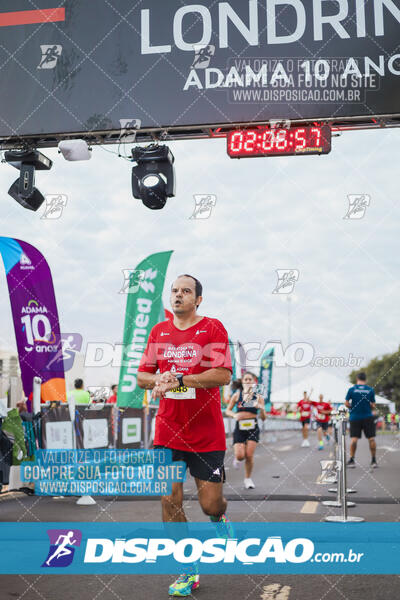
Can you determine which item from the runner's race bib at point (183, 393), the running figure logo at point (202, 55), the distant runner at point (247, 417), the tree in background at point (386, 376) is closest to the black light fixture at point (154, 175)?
the running figure logo at point (202, 55)

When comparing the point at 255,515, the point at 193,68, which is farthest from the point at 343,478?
the point at 193,68

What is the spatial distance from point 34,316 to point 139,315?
2.53m

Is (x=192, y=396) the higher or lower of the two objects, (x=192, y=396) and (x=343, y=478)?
the higher

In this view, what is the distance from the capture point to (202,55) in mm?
8852

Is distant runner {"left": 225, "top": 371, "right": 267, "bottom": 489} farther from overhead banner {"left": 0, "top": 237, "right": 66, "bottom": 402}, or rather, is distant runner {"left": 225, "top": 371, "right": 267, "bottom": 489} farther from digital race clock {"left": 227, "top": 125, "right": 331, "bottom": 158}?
digital race clock {"left": 227, "top": 125, "right": 331, "bottom": 158}

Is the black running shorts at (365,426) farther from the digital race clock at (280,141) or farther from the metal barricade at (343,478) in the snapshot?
the digital race clock at (280,141)

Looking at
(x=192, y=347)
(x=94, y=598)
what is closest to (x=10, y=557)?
(x=94, y=598)

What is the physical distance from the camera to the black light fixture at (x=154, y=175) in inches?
358

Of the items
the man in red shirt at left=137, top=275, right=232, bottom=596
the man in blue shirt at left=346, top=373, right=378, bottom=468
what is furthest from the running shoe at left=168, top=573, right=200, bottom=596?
the man in blue shirt at left=346, top=373, right=378, bottom=468

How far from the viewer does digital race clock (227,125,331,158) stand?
28.0 ft

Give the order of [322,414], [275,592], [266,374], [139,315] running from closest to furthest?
[275,592] < [139,315] < [322,414] < [266,374]

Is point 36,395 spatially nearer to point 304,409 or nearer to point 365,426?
point 365,426

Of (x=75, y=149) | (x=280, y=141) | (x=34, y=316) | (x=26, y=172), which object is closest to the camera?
(x=280, y=141)

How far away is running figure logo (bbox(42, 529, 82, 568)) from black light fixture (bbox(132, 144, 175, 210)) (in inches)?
183
